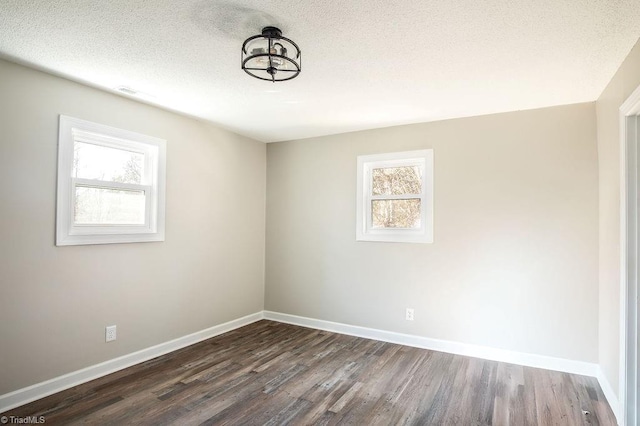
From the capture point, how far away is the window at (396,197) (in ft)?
12.7

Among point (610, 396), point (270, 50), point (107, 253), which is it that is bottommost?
point (610, 396)

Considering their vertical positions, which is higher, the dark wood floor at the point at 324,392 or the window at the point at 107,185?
the window at the point at 107,185

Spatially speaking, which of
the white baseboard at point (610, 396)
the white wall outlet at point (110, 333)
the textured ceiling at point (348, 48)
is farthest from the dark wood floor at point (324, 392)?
the textured ceiling at point (348, 48)

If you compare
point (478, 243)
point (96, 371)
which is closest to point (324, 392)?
point (96, 371)

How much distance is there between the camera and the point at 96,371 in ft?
9.71

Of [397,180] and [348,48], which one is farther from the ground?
[348,48]

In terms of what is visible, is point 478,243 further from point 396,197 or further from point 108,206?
point 108,206

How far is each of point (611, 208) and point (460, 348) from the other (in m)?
1.90

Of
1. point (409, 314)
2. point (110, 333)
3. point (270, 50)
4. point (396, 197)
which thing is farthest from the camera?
point (396, 197)

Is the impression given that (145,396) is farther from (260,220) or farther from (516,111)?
(516,111)

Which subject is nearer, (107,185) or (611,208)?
(611,208)

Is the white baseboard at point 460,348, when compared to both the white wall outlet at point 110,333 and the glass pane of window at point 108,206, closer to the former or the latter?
the white wall outlet at point 110,333

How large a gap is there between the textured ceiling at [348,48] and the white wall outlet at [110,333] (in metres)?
2.12

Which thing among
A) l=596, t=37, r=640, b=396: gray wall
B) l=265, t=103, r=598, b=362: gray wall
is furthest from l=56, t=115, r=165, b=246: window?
l=596, t=37, r=640, b=396: gray wall
